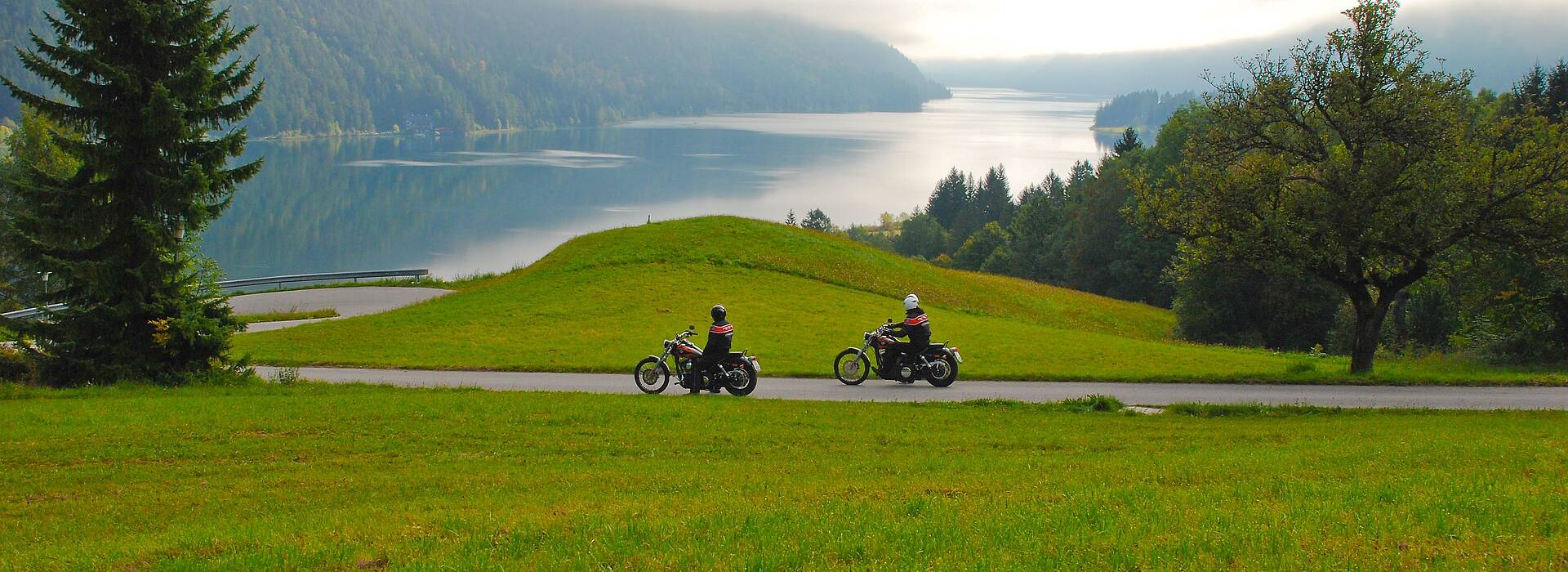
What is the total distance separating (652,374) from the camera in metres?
20.7

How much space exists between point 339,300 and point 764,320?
20.8m

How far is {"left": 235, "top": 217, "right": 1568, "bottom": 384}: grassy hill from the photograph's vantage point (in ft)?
81.1

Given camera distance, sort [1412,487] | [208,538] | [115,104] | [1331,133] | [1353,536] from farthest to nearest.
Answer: [1331,133] < [115,104] < [1412,487] < [208,538] < [1353,536]

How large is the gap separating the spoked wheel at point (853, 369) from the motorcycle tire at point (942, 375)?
1.47 metres

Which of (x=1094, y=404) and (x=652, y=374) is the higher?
(x=652, y=374)

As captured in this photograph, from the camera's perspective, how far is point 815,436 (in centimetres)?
1457

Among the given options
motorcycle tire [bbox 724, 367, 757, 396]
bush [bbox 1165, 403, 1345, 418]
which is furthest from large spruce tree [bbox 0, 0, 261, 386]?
bush [bbox 1165, 403, 1345, 418]

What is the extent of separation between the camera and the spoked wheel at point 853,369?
22141 mm

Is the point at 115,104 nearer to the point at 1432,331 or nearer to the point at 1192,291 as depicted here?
the point at 1192,291

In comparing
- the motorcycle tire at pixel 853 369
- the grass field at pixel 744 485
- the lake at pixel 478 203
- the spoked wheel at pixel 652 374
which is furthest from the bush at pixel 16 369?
the lake at pixel 478 203

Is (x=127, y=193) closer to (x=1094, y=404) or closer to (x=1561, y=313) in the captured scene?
(x=1094, y=404)

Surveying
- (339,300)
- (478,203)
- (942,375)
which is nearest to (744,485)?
(942,375)

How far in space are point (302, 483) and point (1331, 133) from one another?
79.1 feet

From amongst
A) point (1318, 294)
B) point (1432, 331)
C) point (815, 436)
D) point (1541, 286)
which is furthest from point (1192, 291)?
point (815, 436)
